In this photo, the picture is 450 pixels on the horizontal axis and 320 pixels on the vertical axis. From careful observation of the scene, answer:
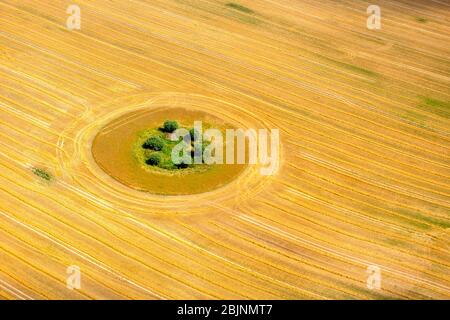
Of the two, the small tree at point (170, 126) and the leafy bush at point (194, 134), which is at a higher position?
the small tree at point (170, 126)

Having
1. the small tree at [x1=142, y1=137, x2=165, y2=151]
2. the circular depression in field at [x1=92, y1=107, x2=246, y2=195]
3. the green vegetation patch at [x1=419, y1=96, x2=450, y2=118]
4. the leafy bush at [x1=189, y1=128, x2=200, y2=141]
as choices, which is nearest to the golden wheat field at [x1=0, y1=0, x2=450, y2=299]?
the green vegetation patch at [x1=419, y1=96, x2=450, y2=118]

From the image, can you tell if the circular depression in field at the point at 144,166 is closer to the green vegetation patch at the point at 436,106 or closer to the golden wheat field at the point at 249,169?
the golden wheat field at the point at 249,169

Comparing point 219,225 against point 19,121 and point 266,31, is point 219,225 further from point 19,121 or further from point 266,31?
point 266,31

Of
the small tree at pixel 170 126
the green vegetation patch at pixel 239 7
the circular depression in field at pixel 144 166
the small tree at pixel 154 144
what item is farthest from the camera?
the green vegetation patch at pixel 239 7

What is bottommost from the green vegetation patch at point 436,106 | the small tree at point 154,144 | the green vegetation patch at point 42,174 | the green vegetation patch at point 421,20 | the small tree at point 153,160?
the green vegetation patch at point 42,174

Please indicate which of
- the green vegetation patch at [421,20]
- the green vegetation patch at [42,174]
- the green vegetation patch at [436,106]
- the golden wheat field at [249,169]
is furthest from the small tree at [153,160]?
the green vegetation patch at [421,20]

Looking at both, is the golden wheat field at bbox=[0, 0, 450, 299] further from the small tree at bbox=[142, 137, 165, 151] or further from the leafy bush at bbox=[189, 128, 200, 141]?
the small tree at bbox=[142, 137, 165, 151]

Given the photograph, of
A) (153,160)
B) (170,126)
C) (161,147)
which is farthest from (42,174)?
(170,126)
